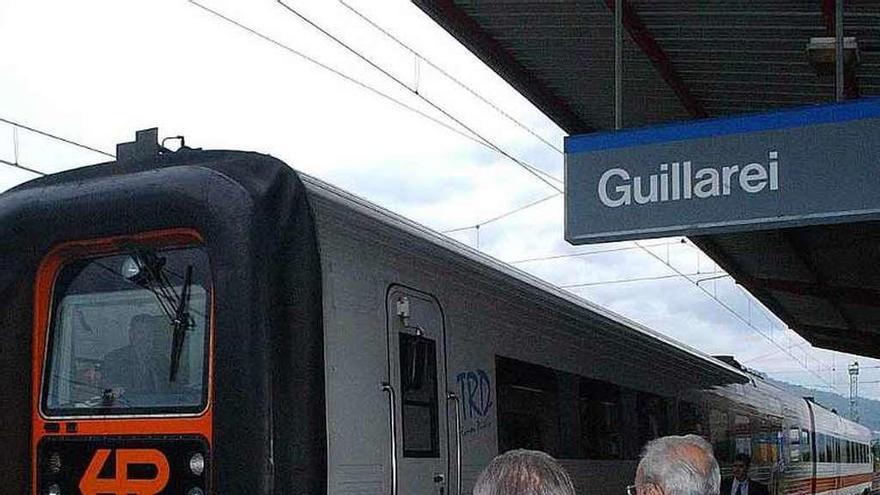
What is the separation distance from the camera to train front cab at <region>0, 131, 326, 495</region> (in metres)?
5.39

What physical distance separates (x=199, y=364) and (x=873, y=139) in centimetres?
390

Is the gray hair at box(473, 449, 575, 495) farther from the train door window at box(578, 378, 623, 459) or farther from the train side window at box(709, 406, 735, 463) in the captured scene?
the train side window at box(709, 406, 735, 463)

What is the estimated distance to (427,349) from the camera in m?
6.75

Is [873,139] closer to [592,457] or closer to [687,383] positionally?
[592,457]

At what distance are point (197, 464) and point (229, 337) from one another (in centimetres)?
63

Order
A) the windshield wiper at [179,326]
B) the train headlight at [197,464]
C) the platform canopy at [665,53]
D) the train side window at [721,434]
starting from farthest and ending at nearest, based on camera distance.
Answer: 1. the train side window at [721,434]
2. the platform canopy at [665,53]
3. the windshield wiper at [179,326]
4. the train headlight at [197,464]

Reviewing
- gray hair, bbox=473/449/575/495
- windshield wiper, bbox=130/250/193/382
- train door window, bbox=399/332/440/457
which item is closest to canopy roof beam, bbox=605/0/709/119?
train door window, bbox=399/332/440/457

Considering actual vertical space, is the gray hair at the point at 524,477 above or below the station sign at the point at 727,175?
below

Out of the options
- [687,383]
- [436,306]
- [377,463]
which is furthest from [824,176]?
[687,383]

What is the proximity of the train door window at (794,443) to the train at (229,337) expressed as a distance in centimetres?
1436

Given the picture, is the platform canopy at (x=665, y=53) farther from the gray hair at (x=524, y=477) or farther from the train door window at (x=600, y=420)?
the gray hair at (x=524, y=477)

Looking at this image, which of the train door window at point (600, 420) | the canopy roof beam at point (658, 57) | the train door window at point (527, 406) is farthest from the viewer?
the train door window at point (600, 420)

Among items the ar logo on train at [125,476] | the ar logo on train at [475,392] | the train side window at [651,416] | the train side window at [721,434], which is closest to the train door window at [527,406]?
the ar logo on train at [475,392]

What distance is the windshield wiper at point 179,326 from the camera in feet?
18.9
